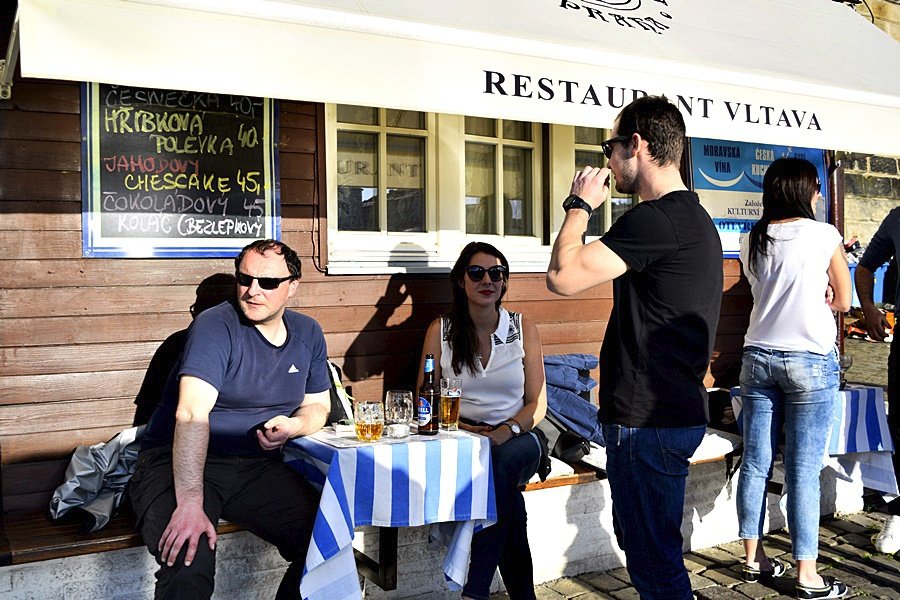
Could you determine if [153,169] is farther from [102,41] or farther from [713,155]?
[713,155]

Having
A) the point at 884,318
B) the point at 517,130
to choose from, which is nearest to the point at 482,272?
the point at 517,130

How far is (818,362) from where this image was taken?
4.13 m

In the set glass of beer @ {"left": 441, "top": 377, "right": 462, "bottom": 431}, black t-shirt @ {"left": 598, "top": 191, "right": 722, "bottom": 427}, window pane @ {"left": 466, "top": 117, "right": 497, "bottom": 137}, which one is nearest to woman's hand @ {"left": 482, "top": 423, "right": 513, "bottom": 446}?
glass of beer @ {"left": 441, "top": 377, "right": 462, "bottom": 431}

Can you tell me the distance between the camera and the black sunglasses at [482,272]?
4207 millimetres

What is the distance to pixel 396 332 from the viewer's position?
4.98m

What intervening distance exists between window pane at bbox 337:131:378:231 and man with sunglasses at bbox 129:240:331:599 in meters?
1.19

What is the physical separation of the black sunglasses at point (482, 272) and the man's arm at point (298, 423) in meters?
0.88

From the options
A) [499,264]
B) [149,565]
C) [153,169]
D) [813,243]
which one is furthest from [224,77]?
[813,243]

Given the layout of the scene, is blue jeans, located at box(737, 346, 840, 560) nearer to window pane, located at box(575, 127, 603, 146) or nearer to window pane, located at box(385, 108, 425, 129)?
window pane, located at box(575, 127, 603, 146)

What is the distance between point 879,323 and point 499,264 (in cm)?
207

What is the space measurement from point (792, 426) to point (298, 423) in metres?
2.28

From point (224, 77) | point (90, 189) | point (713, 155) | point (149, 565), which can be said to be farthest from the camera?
point (713, 155)

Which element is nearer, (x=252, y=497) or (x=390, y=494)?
(x=390, y=494)

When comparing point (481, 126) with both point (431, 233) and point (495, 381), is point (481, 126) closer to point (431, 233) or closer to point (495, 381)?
point (431, 233)
